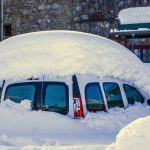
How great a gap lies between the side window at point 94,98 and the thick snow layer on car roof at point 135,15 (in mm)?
11675

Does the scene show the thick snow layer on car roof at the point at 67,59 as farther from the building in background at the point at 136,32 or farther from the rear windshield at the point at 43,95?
the building in background at the point at 136,32

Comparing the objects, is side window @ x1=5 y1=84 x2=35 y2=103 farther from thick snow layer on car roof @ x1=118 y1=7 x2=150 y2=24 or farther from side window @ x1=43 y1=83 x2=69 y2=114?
thick snow layer on car roof @ x1=118 y1=7 x2=150 y2=24

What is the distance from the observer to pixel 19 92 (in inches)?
299

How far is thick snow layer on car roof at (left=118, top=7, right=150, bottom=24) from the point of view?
19.2 meters

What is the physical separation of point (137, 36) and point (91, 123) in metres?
11.7

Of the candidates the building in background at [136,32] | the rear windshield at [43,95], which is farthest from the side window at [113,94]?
the building in background at [136,32]

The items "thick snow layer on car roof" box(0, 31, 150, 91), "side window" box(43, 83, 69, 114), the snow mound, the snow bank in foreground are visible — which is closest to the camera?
the snow mound

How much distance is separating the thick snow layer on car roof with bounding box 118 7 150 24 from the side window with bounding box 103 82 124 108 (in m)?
11.4

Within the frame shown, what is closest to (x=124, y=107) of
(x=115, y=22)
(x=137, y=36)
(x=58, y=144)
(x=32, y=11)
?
(x=58, y=144)

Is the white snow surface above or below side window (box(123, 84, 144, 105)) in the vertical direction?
below

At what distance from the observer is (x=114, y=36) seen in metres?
19.2

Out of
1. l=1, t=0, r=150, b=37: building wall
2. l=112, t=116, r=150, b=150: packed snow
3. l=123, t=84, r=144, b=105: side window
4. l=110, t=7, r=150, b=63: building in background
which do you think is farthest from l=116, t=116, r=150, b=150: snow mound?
l=1, t=0, r=150, b=37: building wall

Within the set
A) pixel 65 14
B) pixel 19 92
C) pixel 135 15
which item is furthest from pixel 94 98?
pixel 65 14

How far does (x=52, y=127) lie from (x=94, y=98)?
760 mm
